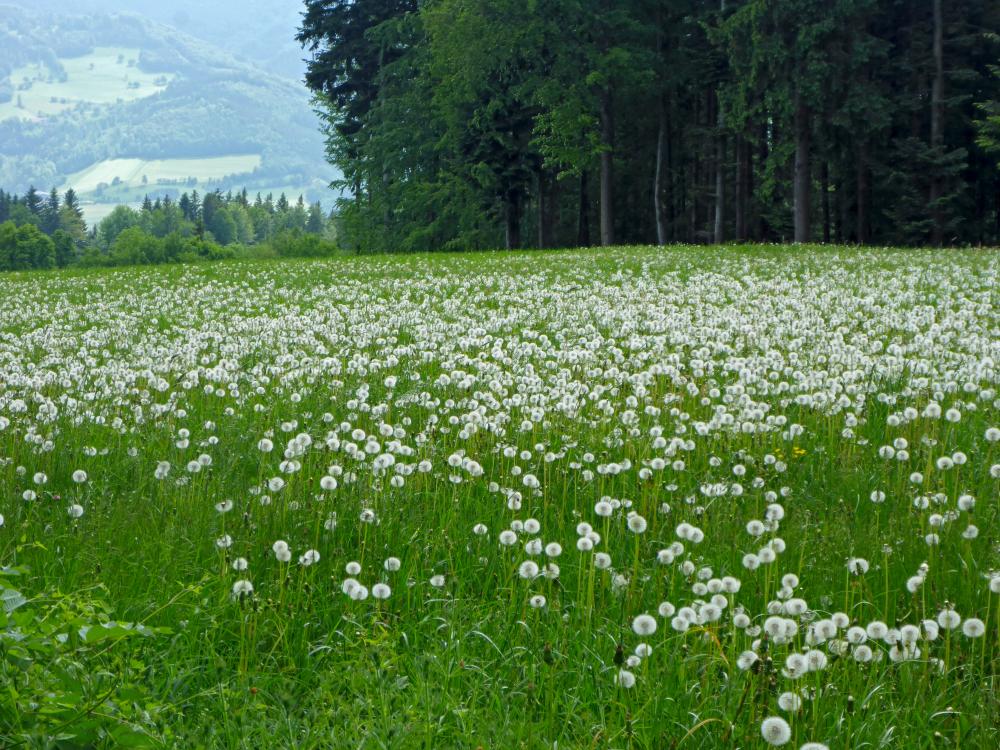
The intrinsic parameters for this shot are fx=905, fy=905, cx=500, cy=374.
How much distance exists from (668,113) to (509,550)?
138 feet

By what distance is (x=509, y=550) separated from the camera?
171 inches

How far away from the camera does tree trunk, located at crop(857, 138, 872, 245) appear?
40750mm

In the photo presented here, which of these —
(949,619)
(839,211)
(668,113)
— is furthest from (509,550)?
(839,211)

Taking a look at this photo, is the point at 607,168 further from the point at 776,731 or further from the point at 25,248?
the point at 25,248

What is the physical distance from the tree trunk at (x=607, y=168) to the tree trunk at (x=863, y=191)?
36.0ft

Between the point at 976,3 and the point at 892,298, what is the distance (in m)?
35.7

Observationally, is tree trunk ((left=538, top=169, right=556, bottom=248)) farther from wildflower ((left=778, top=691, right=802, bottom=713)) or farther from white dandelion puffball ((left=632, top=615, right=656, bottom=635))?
wildflower ((left=778, top=691, right=802, bottom=713))

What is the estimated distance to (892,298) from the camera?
12633 mm

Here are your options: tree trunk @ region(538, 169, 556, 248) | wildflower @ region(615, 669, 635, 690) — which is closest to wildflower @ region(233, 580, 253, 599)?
wildflower @ region(615, 669, 635, 690)

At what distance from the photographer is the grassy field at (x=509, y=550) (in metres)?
2.90

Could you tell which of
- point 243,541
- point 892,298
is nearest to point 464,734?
point 243,541

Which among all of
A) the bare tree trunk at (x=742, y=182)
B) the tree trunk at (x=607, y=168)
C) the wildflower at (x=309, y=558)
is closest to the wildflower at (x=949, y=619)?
the wildflower at (x=309, y=558)

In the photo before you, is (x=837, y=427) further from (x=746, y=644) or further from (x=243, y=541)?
(x=243, y=541)

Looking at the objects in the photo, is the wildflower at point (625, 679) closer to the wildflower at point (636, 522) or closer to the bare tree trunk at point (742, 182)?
the wildflower at point (636, 522)
